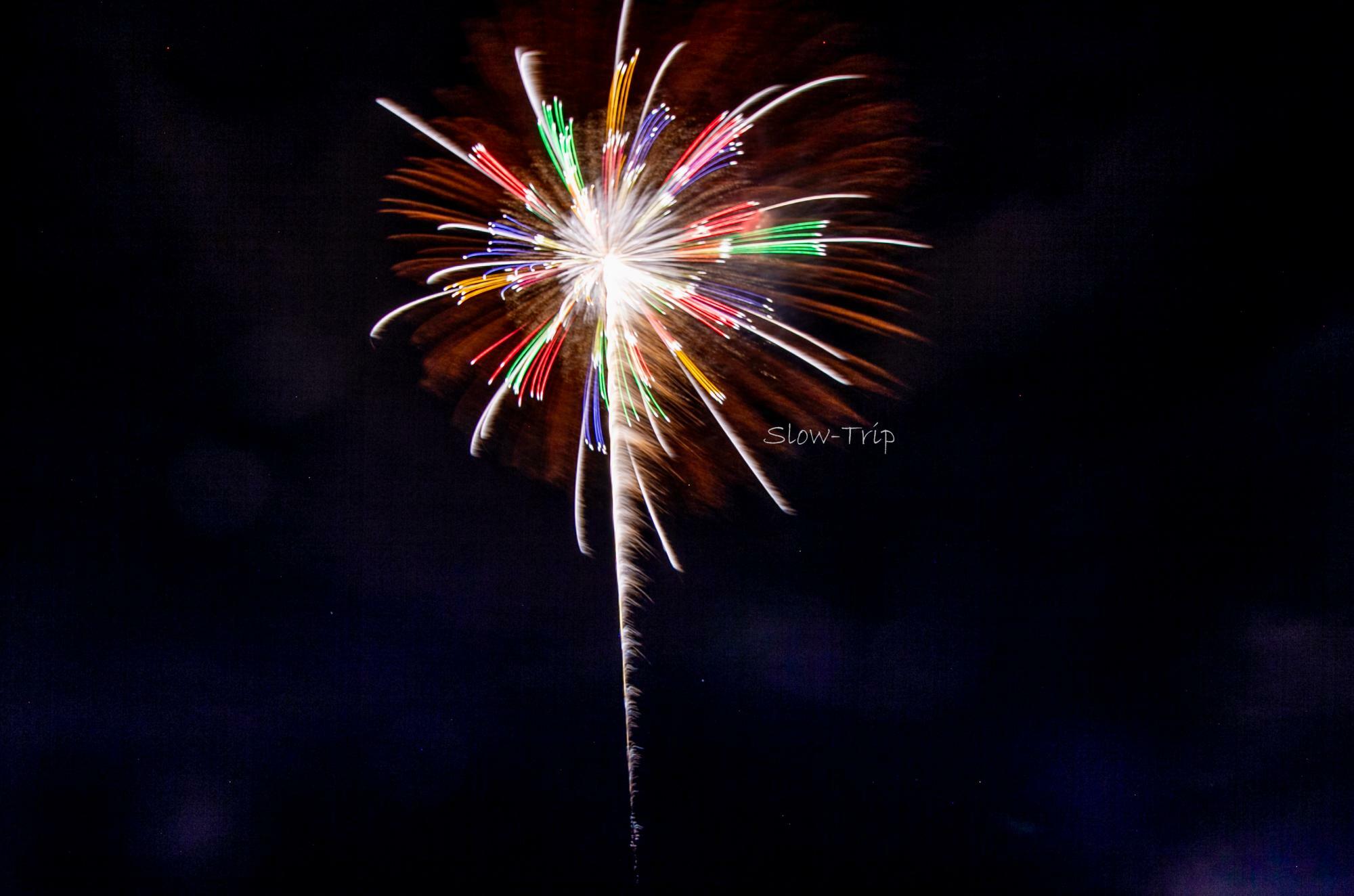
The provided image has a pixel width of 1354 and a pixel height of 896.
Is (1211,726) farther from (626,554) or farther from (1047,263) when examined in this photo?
(626,554)

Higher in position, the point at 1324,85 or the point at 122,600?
the point at 1324,85

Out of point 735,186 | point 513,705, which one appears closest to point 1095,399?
point 735,186

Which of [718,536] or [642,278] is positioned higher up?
[642,278]
